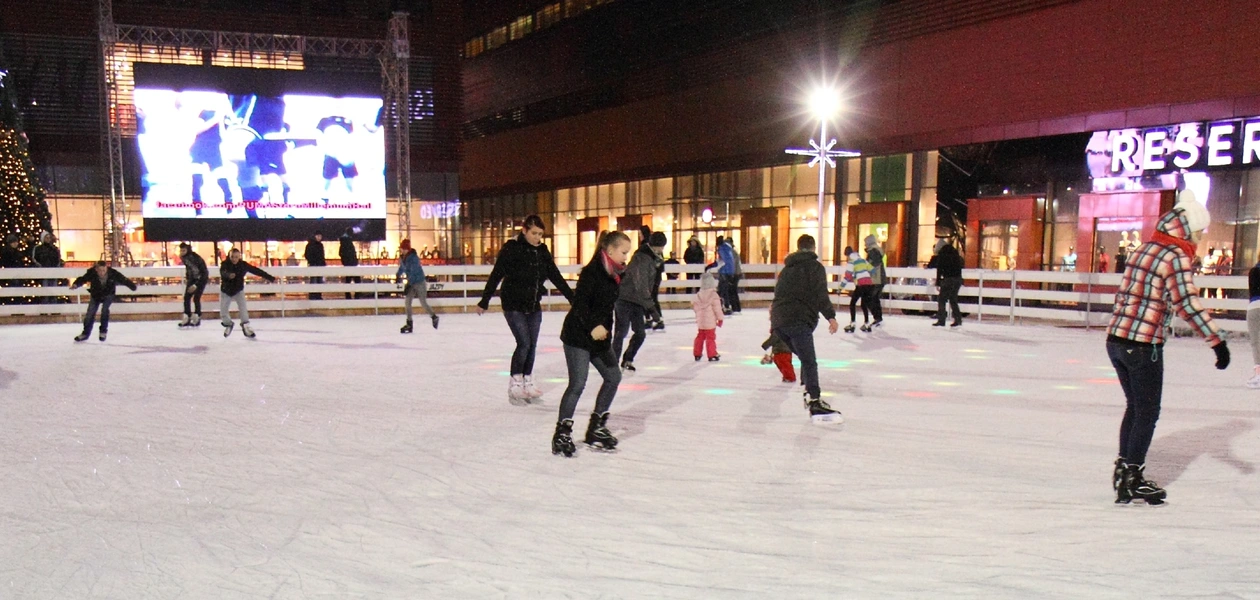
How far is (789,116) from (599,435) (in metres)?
22.3

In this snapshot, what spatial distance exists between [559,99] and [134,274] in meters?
22.9

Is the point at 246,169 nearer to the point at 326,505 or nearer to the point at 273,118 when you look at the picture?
the point at 273,118

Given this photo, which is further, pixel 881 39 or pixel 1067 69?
pixel 881 39

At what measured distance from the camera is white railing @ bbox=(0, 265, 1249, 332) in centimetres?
1556

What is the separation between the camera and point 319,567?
3678 millimetres

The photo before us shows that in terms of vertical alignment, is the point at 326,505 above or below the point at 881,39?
below

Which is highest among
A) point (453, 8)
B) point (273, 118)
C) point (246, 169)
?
point (453, 8)

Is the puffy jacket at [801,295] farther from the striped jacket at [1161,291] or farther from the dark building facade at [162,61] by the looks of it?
the dark building facade at [162,61]

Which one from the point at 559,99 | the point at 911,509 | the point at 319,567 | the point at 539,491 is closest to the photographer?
the point at 319,567

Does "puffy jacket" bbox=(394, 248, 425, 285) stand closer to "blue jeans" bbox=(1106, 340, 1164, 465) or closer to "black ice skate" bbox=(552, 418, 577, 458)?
"black ice skate" bbox=(552, 418, 577, 458)

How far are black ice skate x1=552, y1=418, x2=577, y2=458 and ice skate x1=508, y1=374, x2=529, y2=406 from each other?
1925 mm

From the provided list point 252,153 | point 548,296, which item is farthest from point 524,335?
point 252,153

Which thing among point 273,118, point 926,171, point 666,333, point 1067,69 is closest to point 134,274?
point 273,118

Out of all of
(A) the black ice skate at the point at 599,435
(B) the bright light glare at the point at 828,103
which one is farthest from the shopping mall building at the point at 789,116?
(A) the black ice skate at the point at 599,435
